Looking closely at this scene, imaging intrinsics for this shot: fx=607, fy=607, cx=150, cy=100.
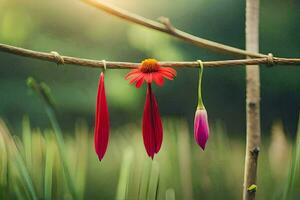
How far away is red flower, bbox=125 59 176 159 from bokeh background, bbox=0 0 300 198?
935 mm

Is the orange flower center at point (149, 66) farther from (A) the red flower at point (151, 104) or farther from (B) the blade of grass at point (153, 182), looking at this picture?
(B) the blade of grass at point (153, 182)

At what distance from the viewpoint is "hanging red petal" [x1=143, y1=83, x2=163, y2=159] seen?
0.45 meters

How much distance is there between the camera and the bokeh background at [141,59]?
145cm

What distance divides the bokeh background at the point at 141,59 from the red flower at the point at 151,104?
94 cm

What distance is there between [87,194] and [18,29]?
1.77ft

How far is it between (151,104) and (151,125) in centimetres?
2

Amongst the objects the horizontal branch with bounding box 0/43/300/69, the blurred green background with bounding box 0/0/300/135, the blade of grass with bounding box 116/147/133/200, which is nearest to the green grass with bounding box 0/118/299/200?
the blade of grass with bounding box 116/147/133/200

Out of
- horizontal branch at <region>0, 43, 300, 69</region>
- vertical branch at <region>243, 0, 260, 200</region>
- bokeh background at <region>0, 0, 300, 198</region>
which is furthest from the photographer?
bokeh background at <region>0, 0, 300, 198</region>

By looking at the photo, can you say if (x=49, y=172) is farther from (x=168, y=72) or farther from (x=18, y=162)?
(x=168, y=72)

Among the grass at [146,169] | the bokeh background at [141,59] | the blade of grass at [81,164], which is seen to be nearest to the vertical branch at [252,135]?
the grass at [146,169]

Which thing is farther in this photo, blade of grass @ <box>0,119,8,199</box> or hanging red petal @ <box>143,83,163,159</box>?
blade of grass @ <box>0,119,8,199</box>

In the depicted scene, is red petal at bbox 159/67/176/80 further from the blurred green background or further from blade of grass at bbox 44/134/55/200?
the blurred green background

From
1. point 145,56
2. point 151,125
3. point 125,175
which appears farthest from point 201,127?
point 145,56

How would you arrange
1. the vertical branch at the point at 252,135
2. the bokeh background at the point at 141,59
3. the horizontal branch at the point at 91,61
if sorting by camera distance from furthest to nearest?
the bokeh background at the point at 141,59
the vertical branch at the point at 252,135
the horizontal branch at the point at 91,61
